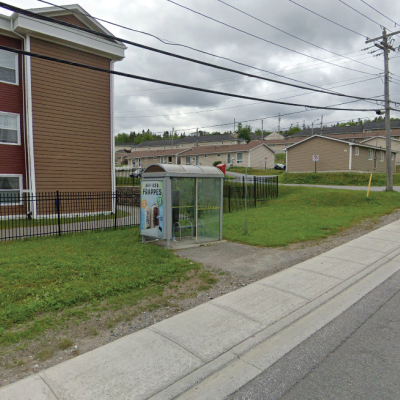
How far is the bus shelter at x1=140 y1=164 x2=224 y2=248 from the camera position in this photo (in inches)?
363

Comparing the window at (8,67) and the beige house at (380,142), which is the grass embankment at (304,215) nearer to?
the window at (8,67)

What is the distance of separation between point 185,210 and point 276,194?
43.6 ft

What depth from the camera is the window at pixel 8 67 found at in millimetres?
15094

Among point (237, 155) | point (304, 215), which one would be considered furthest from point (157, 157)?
point (304, 215)

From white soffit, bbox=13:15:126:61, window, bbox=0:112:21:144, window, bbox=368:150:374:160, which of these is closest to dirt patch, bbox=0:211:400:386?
window, bbox=0:112:21:144

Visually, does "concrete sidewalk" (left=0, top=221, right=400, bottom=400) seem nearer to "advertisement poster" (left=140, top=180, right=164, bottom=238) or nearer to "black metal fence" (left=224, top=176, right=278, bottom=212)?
"advertisement poster" (left=140, top=180, right=164, bottom=238)

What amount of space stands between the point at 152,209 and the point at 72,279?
144 inches

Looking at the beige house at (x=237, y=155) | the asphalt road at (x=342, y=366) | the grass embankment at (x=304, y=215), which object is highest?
the beige house at (x=237, y=155)

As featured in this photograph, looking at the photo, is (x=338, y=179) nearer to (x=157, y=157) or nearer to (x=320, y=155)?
(x=320, y=155)

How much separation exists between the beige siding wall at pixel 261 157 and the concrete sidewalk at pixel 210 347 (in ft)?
138

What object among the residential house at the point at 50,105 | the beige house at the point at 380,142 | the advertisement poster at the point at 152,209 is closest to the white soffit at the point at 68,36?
the residential house at the point at 50,105

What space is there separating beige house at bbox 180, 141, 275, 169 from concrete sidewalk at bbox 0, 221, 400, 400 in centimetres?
4168

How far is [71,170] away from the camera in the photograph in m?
16.4

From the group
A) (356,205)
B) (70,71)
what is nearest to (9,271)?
(70,71)
